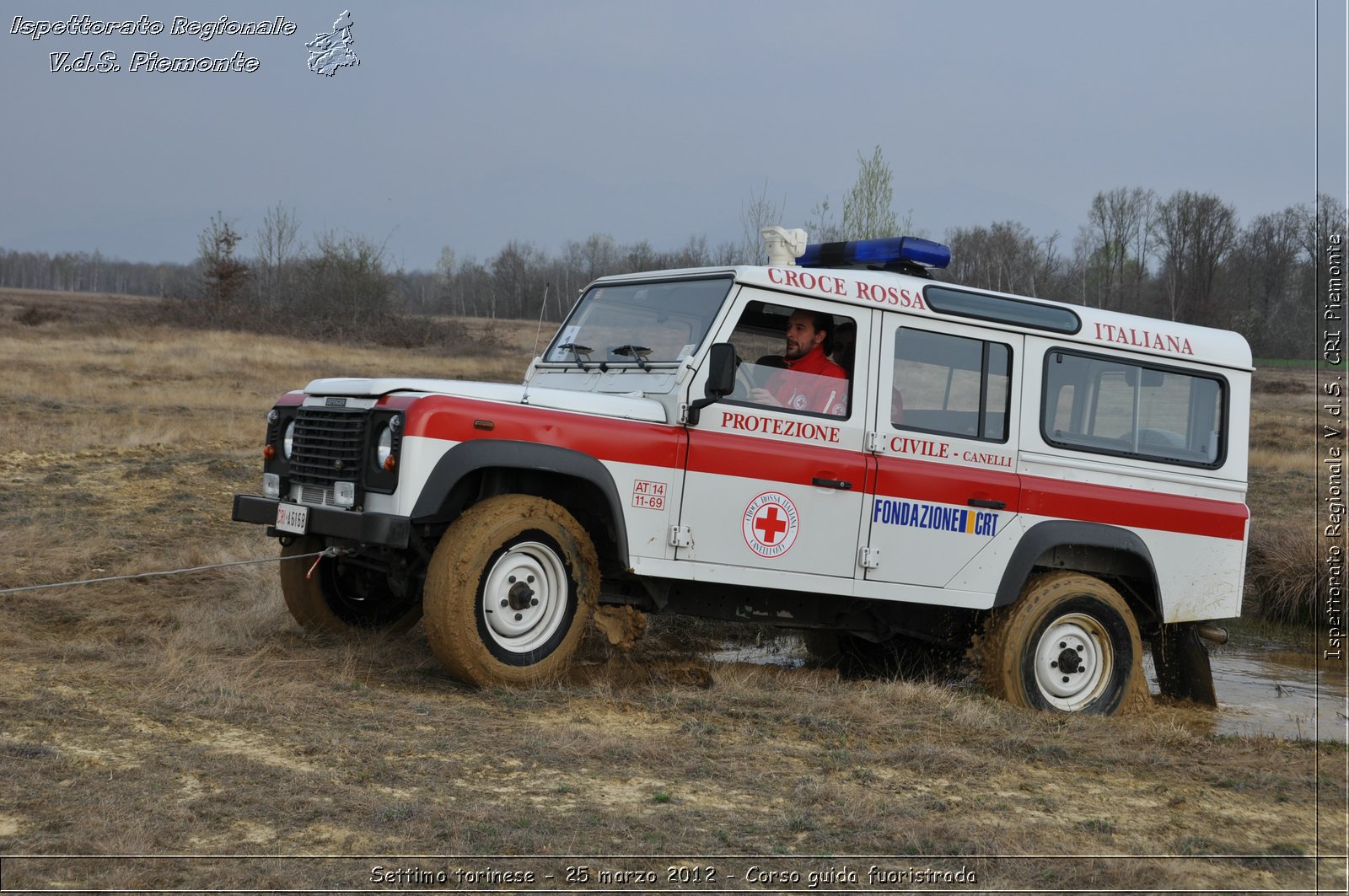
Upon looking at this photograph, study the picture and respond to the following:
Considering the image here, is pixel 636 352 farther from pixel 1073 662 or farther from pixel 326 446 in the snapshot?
pixel 1073 662

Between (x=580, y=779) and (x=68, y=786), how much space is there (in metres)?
1.85

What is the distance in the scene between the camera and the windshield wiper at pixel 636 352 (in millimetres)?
6980

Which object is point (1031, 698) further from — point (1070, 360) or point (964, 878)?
point (964, 878)

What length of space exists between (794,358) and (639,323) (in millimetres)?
950

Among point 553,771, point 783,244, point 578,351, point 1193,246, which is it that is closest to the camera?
point 553,771

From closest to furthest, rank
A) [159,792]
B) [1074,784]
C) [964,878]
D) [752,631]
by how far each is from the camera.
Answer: [964,878] → [159,792] → [1074,784] → [752,631]

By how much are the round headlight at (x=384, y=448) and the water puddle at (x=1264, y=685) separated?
10.7 ft

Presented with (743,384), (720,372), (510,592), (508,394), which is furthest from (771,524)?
(508,394)

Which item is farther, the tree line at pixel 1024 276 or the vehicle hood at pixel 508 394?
the tree line at pixel 1024 276

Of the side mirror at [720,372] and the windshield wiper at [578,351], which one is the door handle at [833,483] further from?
the windshield wiper at [578,351]

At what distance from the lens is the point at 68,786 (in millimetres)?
4398

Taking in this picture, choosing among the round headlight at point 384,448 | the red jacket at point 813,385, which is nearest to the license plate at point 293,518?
the round headlight at point 384,448

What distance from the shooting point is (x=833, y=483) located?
267 inches

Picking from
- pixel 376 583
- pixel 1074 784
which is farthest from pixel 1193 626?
pixel 376 583
